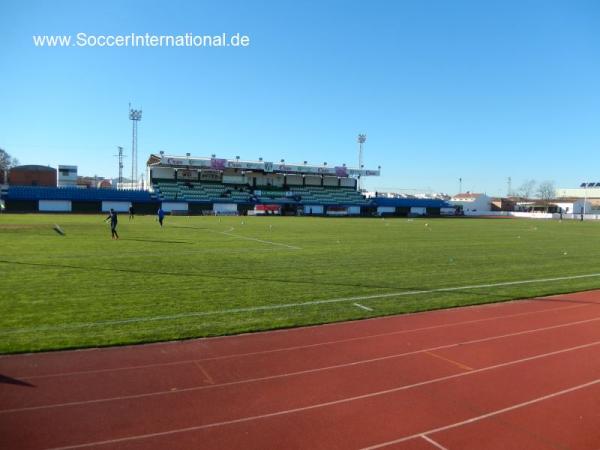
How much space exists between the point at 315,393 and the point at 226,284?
743 centimetres

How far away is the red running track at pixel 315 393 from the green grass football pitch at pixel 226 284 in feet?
3.39

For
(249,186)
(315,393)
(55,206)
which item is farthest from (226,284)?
(249,186)

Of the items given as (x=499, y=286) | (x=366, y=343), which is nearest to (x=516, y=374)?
(x=366, y=343)

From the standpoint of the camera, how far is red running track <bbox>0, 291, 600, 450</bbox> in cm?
504

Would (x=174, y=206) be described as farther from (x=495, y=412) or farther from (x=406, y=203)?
(x=495, y=412)

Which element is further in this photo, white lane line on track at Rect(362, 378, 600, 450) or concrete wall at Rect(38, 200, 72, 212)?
concrete wall at Rect(38, 200, 72, 212)

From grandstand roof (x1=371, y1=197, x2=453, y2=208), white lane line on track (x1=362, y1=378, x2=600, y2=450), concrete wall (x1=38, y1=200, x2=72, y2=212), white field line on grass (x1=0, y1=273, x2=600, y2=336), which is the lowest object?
white lane line on track (x1=362, y1=378, x2=600, y2=450)

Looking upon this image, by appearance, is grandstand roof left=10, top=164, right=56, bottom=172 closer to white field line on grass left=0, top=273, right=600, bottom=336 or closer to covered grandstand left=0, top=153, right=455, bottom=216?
covered grandstand left=0, top=153, right=455, bottom=216

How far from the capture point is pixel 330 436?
5.07m

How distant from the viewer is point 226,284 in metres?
13.1

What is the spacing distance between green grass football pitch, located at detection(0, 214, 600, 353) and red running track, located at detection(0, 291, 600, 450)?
3.39ft

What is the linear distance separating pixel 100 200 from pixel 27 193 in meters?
9.08

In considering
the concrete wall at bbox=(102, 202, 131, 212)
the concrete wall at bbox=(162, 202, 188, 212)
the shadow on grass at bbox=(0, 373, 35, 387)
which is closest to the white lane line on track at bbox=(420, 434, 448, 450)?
the shadow on grass at bbox=(0, 373, 35, 387)

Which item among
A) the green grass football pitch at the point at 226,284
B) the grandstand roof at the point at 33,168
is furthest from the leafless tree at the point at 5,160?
the green grass football pitch at the point at 226,284
